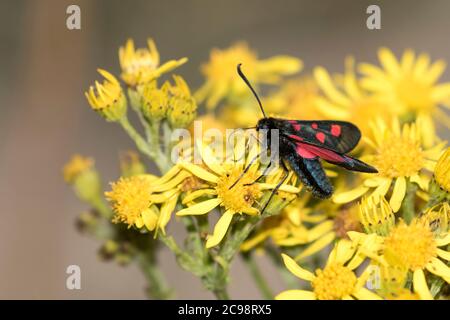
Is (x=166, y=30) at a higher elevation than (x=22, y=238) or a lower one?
higher

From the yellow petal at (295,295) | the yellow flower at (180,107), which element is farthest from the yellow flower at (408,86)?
the yellow petal at (295,295)

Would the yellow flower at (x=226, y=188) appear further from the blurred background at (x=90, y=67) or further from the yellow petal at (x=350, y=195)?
the blurred background at (x=90, y=67)

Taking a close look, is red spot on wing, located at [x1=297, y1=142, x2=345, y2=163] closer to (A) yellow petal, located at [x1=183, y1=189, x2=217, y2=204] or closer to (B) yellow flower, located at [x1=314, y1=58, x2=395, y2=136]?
(A) yellow petal, located at [x1=183, y1=189, x2=217, y2=204]

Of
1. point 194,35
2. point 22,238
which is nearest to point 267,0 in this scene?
point 194,35

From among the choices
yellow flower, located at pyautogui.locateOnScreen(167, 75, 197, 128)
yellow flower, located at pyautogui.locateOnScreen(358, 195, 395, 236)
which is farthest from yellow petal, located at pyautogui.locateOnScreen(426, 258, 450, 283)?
yellow flower, located at pyautogui.locateOnScreen(167, 75, 197, 128)

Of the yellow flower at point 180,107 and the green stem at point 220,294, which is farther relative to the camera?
the yellow flower at point 180,107

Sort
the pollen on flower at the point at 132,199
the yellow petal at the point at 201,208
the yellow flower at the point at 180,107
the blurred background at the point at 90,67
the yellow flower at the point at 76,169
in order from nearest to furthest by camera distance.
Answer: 1. the yellow petal at the point at 201,208
2. the pollen on flower at the point at 132,199
3. the yellow flower at the point at 180,107
4. the yellow flower at the point at 76,169
5. the blurred background at the point at 90,67
